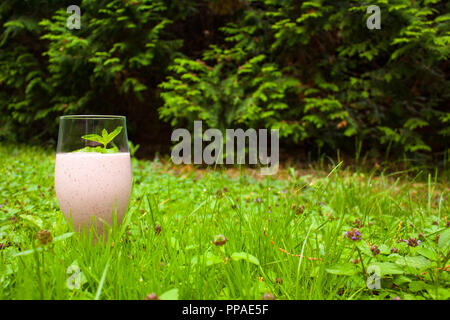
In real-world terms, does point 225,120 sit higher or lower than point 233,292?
higher

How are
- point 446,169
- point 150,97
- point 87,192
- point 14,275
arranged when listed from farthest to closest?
point 150,97, point 446,169, point 87,192, point 14,275

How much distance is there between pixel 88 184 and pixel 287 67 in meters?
3.48

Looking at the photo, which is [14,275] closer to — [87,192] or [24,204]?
[87,192]

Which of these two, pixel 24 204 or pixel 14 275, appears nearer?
pixel 14 275

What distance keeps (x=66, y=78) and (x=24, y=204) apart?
11.6 feet

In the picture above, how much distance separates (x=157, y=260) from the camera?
114cm

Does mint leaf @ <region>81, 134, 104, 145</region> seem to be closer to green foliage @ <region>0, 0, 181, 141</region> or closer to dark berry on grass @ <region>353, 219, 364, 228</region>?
dark berry on grass @ <region>353, 219, 364, 228</region>

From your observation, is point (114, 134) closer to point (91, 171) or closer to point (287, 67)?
point (91, 171)

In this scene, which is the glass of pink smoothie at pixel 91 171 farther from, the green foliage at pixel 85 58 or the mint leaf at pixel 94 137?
Result: the green foliage at pixel 85 58

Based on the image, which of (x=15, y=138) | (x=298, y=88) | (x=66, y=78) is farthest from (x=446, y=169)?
(x=15, y=138)
